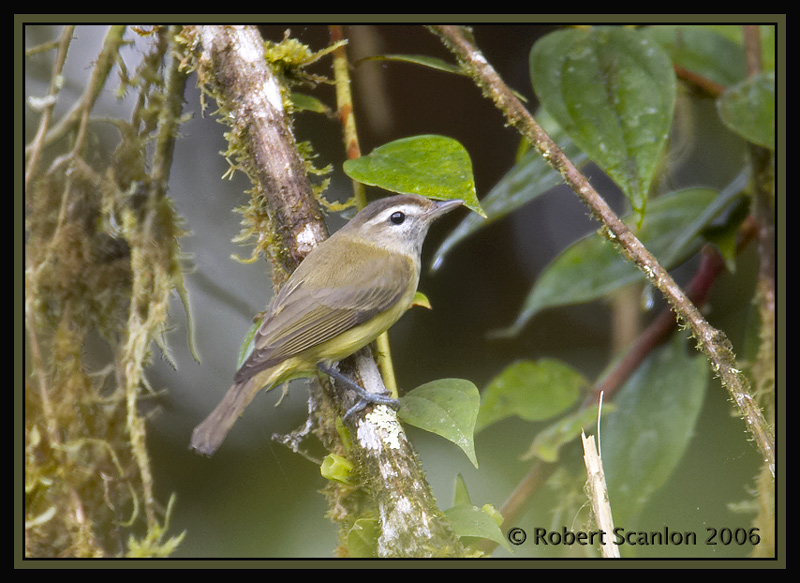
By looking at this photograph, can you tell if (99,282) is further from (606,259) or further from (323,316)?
(606,259)

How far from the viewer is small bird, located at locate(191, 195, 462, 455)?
221 cm

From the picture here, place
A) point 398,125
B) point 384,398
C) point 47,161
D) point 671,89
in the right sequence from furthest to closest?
1. point 398,125
2. point 47,161
3. point 671,89
4. point 384,398

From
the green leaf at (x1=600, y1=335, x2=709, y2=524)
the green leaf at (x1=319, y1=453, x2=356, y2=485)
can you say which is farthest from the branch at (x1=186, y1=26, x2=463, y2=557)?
the green leaf at (x1=600, y1=335, x2=709, y2=524)

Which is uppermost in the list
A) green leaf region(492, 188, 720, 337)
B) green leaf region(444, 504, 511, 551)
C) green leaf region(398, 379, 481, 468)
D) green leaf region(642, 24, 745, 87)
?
green leaf region(642, 24, 745, 87)

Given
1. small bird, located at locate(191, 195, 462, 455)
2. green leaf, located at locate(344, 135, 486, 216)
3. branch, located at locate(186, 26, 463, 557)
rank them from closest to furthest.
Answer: green leaf, located at locate(344, 135, 486, 216)
branch, located at locate(186, 26, 463, 557)
small bird, located at locate(191, 195, 462, 455)

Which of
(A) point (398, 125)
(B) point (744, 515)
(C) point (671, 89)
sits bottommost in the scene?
(B) point (744, 515)

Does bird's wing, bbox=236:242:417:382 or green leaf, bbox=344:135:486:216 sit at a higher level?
green leaf, bbox=344:135:486:216

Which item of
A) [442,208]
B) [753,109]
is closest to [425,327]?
[442,208]

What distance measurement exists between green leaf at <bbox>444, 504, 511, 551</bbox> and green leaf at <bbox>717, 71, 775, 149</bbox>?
1.62 meters

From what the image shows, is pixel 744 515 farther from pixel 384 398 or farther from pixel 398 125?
pixel 398 125

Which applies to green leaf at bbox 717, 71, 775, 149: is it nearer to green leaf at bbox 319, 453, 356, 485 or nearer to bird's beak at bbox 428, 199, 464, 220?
bird's beak at bbox 428, 199, 464, 220
